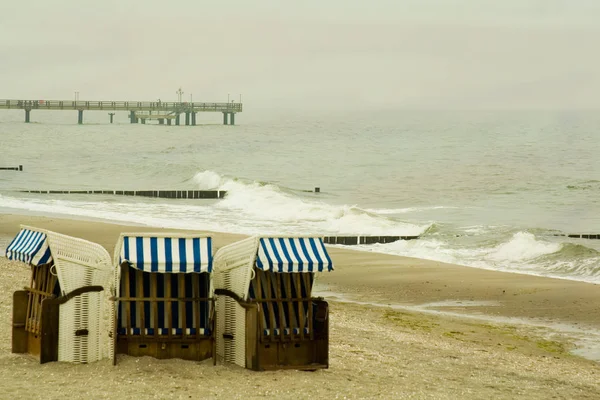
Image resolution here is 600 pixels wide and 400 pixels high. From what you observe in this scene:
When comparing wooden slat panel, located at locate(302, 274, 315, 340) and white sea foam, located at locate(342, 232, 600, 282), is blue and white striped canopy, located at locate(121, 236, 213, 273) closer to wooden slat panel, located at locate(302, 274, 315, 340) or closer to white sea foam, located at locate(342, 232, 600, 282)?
wooden slat panel, located at locate(302, 274, 315, 340)

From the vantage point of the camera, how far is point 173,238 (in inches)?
380

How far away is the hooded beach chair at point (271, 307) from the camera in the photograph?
9.76 metres

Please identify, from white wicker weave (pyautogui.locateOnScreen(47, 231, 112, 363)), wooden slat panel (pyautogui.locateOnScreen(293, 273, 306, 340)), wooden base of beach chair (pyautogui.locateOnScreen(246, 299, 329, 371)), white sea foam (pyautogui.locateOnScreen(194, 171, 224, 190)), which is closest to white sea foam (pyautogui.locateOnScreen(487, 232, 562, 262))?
wooden base of beach chair (pyautogui.locateOnScreen(246, 299, 329, 371))

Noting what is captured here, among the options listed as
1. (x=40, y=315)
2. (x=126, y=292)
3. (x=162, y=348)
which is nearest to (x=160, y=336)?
(x=162, y=348)

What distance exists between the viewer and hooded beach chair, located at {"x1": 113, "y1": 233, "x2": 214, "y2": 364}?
9.52 m

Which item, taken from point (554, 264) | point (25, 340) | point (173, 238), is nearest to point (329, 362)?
point (173, 238)

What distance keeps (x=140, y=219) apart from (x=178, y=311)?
20.9m

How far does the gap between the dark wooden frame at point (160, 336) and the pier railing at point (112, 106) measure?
327 feet

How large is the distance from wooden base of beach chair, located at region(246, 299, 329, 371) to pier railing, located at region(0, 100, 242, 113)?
327ft

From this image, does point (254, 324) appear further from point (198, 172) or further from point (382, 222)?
point (198, 172)

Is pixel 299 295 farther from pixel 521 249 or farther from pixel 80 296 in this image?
pixel 521 249

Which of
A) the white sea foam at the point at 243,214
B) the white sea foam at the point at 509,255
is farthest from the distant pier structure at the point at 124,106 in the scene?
the white sea foam at the point at 509,255

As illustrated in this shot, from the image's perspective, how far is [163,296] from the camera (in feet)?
32.2

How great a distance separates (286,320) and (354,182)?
4637 centimetres
